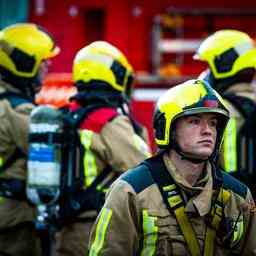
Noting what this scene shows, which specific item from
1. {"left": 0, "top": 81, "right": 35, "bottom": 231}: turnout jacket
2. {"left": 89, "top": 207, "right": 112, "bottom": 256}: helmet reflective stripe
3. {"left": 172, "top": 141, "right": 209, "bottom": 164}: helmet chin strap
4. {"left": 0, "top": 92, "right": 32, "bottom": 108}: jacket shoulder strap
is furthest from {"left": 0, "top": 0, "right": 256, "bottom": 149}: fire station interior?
{"left": 89, "top": 207, "right": 112, "bottom": 256}: helmet reflective stripe

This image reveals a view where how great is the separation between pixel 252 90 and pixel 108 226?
2.52 meters

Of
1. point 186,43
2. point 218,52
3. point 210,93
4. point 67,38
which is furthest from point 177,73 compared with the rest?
point 210,93

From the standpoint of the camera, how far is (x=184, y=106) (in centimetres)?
459

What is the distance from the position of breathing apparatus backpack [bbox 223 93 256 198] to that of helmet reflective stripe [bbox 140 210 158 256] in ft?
6.60

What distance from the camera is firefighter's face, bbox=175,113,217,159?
4562 mm

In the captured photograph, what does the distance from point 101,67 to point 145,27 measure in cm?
806

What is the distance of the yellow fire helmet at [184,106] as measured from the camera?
4578 mm

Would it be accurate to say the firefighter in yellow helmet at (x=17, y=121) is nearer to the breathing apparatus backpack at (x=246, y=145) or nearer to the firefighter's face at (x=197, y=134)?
the breathing apparatus backpack at (x=246, y=145)

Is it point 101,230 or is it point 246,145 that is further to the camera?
point 246,145

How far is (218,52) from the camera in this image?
22.1 ft

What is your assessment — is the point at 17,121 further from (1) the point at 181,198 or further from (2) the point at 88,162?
(1) the point at 181,198

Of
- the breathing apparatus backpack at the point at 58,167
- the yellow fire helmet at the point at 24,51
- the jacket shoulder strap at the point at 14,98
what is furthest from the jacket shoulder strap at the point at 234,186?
the yellow fire helmet at the point at 24,51

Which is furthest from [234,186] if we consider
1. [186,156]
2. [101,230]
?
[101,230]

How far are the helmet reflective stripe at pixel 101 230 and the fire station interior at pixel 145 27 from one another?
9.13m
